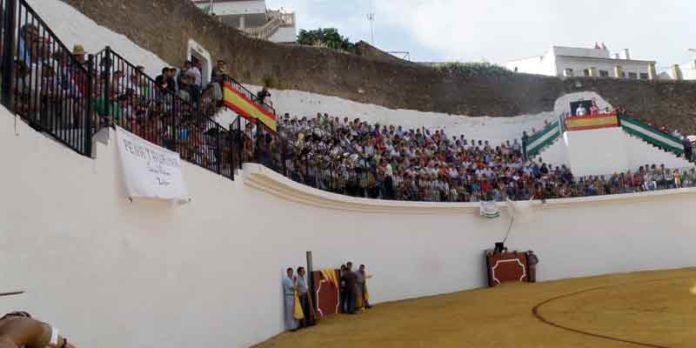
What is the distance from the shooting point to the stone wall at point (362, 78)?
A: 17.6 m

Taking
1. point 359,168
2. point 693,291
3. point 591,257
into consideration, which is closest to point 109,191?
point 359,168

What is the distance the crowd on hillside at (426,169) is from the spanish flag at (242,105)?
88 cm

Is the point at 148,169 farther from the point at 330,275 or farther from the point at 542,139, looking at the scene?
the point at 542,139

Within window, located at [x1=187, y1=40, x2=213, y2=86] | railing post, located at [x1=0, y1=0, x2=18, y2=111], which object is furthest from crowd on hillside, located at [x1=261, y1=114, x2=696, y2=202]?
railing post, located at [x1=0, y1=0, x2=18, y2=111]

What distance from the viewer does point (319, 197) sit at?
1389 centimetres

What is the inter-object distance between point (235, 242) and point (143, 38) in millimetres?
9660

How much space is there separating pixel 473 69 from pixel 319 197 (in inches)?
789

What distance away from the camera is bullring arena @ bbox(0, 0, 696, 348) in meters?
5.46

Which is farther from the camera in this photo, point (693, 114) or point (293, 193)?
point (693, 114)

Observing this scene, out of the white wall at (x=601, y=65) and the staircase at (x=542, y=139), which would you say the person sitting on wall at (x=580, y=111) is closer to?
the staircase at (x=542, y=139)

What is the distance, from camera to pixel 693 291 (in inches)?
568

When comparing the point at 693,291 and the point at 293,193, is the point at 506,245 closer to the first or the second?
the point at 693,291

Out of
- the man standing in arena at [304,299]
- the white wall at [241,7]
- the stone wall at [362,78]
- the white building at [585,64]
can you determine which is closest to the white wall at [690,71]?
the white building at [585,64]

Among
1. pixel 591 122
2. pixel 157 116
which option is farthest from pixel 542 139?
pixel 157 116
